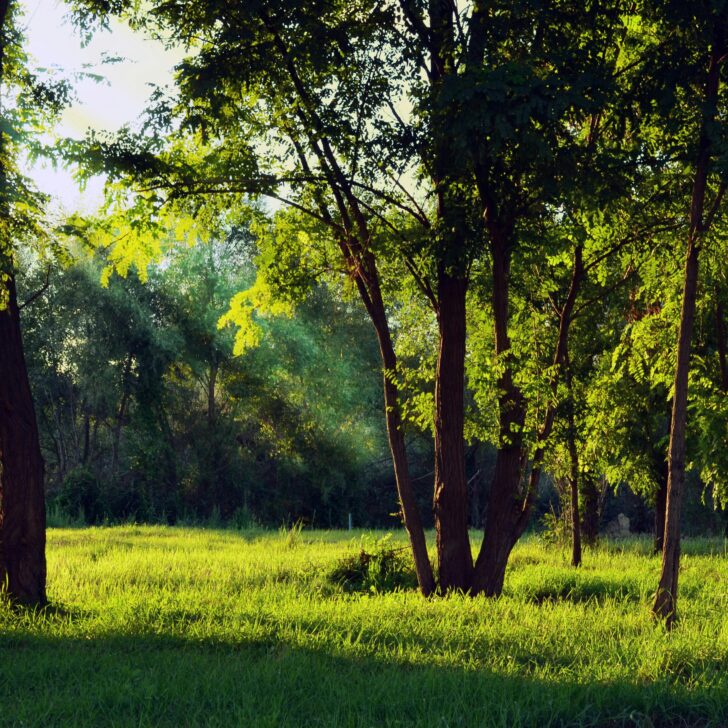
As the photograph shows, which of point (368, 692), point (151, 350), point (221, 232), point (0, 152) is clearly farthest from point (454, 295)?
point (151, 350)

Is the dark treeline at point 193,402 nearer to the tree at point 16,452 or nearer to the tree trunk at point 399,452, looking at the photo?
the tree trunk at point 399,452

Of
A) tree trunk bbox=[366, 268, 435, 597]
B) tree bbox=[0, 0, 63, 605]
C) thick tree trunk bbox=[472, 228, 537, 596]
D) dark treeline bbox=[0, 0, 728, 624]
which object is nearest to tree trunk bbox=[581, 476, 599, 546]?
dark treeline bbox=[0, 0, 728, 624]

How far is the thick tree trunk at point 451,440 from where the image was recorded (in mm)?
13227

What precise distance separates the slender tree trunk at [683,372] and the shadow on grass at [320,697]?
270 cm

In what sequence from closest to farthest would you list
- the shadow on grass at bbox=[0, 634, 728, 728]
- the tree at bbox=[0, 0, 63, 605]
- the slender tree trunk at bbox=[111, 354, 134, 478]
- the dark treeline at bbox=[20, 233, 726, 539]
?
the shadow on grass at bbox=[0, 634, 728, 728] < the tree at bbox=[0, 0, 63, 605] < the dark treeline at bbox=[20, 233, 726, 539] < the slender tree trunk at bbox=[111, 354, 134, 478]

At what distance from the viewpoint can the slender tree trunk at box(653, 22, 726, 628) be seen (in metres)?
9.54

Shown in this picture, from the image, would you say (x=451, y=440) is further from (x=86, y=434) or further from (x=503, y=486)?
(x=86, y=434)

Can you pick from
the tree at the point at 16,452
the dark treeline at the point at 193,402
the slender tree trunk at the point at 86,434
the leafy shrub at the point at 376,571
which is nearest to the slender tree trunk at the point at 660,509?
the leafy shrub at the point at 376,571

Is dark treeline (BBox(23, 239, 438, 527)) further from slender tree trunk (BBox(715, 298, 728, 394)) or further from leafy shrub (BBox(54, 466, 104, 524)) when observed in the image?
slender tree trunk (BBox(715, 298, 728, 394))

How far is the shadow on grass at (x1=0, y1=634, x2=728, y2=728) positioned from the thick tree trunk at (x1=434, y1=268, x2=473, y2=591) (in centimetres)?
526

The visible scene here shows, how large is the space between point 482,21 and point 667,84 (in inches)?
103

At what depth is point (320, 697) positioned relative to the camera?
705cm

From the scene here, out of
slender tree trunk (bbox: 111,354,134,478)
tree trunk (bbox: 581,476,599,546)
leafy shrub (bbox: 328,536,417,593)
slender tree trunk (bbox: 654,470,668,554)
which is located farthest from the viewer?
slender tree trunk (bbox: 111,354,134,478)

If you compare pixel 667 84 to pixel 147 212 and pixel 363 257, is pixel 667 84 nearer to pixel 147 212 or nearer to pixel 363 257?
pixel 363 257
